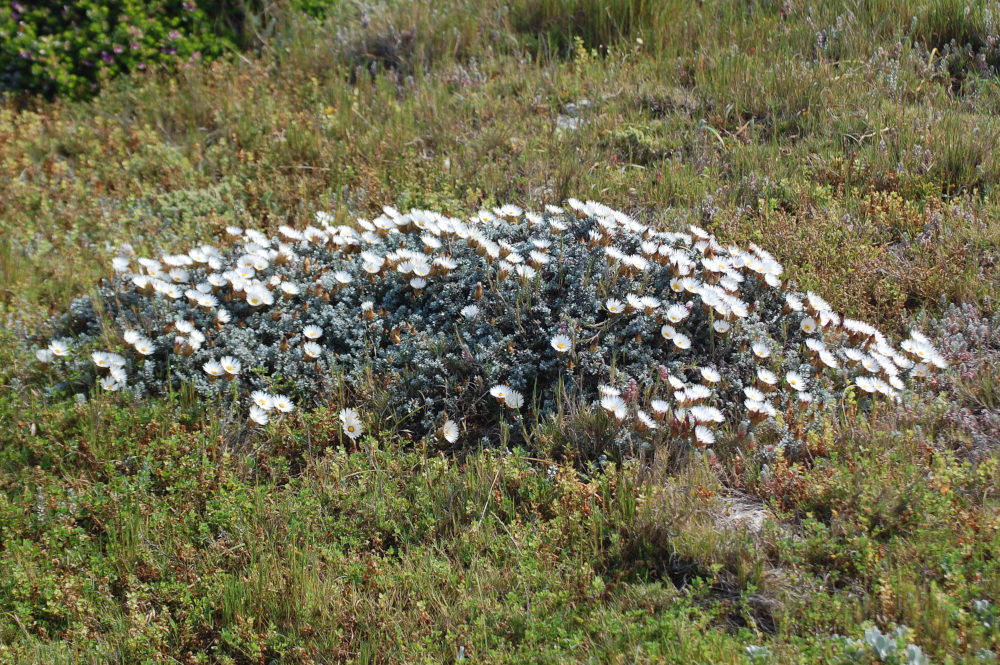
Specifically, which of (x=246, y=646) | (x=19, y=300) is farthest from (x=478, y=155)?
(x=246, y=646)

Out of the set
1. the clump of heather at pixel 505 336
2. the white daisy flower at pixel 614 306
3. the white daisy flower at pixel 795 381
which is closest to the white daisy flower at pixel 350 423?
the clump of heather at pixel 505 336

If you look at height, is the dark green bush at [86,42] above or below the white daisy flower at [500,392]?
above

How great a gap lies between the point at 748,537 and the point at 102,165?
204 inches

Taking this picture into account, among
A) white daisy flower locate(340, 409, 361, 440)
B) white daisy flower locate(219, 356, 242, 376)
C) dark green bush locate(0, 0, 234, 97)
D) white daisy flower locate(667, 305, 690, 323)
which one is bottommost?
white daisy flower locate(340, 409, 361, 440)

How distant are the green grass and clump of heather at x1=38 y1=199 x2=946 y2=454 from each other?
0.55 feet

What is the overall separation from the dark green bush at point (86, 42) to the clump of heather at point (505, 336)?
324cm

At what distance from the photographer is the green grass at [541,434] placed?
106 inches

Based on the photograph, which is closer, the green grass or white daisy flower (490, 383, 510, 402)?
the green grass

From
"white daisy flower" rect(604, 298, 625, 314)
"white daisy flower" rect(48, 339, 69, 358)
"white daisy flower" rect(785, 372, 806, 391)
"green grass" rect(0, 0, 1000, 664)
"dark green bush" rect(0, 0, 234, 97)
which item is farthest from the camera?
"dark green bush" rect(0, 0, 234, 97)

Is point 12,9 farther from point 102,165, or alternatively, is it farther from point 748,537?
point 748,537

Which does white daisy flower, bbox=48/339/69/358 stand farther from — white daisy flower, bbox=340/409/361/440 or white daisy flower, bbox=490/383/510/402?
white daisy flower, bbox=490/383/510/402

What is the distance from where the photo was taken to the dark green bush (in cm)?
671

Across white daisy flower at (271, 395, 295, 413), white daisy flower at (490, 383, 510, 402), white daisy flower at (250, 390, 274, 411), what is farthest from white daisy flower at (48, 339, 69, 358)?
white daisy flower at (490, 383, 510, 402)

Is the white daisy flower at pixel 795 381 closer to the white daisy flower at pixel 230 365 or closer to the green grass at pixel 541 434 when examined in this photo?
the green grass at pixel 541 434
